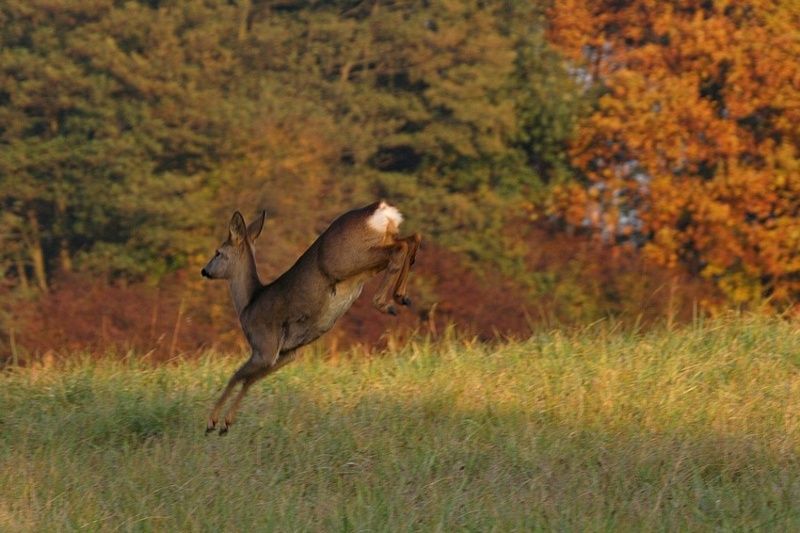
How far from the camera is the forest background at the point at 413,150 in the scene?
2677 centimetres

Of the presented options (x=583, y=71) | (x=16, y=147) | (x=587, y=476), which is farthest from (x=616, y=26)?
(x=587, y=476)

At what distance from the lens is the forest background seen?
26.8 m

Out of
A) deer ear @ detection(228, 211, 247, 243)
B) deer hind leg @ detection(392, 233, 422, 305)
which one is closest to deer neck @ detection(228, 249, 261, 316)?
deer ear @ detection(228, 211, 247, 243)

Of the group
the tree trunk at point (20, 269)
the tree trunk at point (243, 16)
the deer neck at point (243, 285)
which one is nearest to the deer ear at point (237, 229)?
the deer neck at point (243, 285)

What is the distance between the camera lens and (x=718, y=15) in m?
27.2

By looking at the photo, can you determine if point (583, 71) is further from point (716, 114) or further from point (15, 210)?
point (15, 210)

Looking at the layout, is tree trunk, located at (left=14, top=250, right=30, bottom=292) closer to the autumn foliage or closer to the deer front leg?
the autumn foliage

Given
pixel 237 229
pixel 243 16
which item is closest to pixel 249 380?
pixel 237 229

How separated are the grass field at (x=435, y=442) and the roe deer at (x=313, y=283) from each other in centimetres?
56

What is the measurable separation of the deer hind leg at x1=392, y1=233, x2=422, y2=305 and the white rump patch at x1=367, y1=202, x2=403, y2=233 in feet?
0.37

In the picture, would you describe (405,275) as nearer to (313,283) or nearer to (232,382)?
(313,283)

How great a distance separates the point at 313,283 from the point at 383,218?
0.46 meters

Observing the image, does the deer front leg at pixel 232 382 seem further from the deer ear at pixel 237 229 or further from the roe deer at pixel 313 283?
the deer ear at pixel 237 229

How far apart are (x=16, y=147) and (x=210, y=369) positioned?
21.7 m
